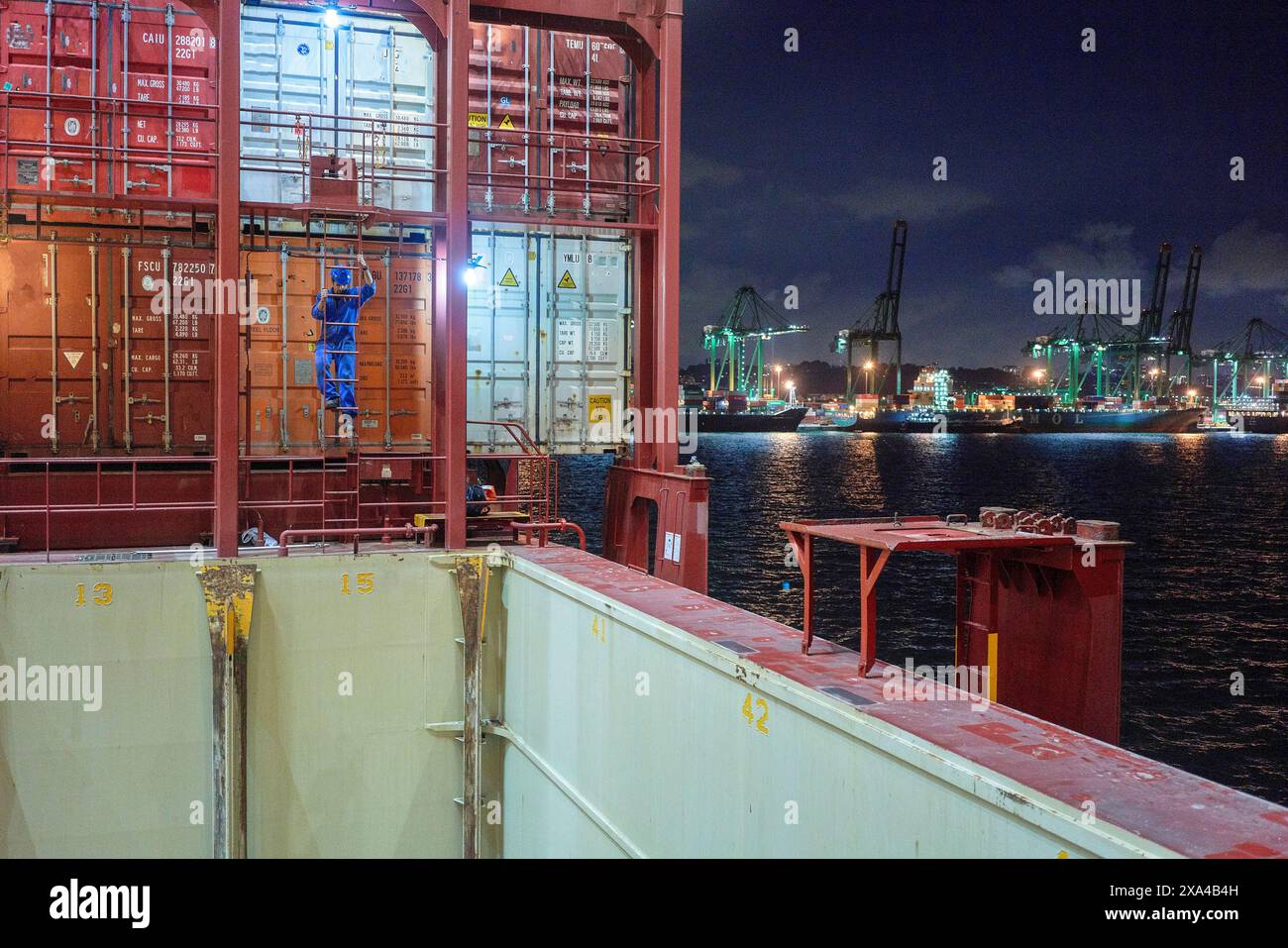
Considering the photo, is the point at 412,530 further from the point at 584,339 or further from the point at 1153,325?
the point at 1153,325

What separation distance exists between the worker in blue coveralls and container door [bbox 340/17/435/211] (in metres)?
2.22

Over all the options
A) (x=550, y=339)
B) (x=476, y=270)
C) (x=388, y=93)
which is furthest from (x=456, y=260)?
(x=388, y=93)

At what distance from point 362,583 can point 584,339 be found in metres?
5.44

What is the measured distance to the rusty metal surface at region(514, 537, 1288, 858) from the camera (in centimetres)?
453

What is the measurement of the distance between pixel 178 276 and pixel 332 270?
258 cm

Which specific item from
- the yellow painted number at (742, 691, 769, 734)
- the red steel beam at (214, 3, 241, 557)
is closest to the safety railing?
the red steel beam at (214, 3, 241, 557)

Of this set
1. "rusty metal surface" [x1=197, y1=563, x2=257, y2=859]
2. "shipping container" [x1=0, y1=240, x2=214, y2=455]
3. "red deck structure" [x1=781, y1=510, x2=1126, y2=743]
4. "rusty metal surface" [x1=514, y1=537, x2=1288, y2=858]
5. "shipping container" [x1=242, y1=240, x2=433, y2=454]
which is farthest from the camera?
"shipping container" [x1=242, y1=240, x2=433, y2=454]

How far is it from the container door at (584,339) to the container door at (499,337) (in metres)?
0.33

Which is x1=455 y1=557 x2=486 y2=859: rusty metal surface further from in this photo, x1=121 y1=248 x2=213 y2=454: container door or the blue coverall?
x1=121 y1=248 x2=213 y2=454: container door

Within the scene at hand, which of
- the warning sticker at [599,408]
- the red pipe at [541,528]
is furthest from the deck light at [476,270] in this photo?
the red pipe at [541,528]

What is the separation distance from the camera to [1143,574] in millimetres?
44719
